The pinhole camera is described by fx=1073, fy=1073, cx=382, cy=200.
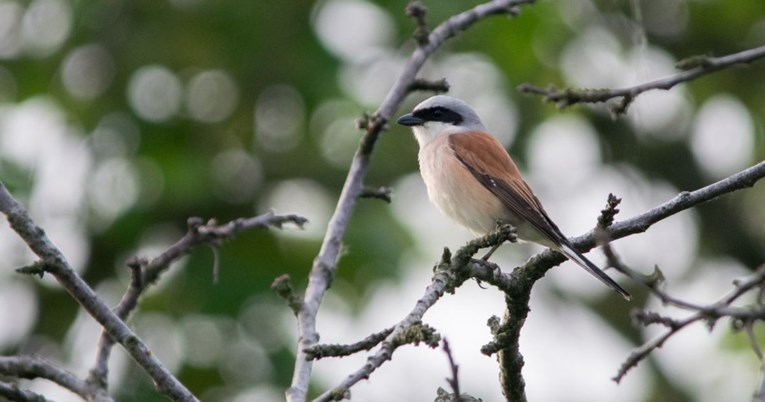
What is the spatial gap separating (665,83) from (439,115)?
4.18 metres

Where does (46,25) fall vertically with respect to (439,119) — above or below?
above

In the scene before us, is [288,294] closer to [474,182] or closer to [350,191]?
[350,191]

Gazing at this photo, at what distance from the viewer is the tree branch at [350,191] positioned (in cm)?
343

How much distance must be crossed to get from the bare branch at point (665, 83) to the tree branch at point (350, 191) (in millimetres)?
1040

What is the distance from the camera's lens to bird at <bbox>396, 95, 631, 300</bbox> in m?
5.78

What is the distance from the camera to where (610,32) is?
10141 millimetres

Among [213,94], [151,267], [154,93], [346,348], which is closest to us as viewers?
[346,348]

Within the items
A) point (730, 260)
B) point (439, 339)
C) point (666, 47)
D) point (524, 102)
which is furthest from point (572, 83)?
point (439, 339)

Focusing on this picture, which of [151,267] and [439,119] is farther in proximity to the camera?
[439,119]

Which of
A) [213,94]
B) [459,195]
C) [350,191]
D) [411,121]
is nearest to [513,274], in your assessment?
[350,191]

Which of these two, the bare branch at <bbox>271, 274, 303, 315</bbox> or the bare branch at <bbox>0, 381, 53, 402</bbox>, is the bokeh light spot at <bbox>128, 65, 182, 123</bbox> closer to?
the bare branch at <bbox>271, 274, 303, 315</bbox>

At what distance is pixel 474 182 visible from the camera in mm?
6016

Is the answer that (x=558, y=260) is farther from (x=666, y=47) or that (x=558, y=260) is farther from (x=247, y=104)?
(x=666, y=47)

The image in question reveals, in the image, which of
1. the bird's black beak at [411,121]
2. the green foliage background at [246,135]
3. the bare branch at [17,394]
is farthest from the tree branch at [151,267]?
the green foliage background at [246,135]
